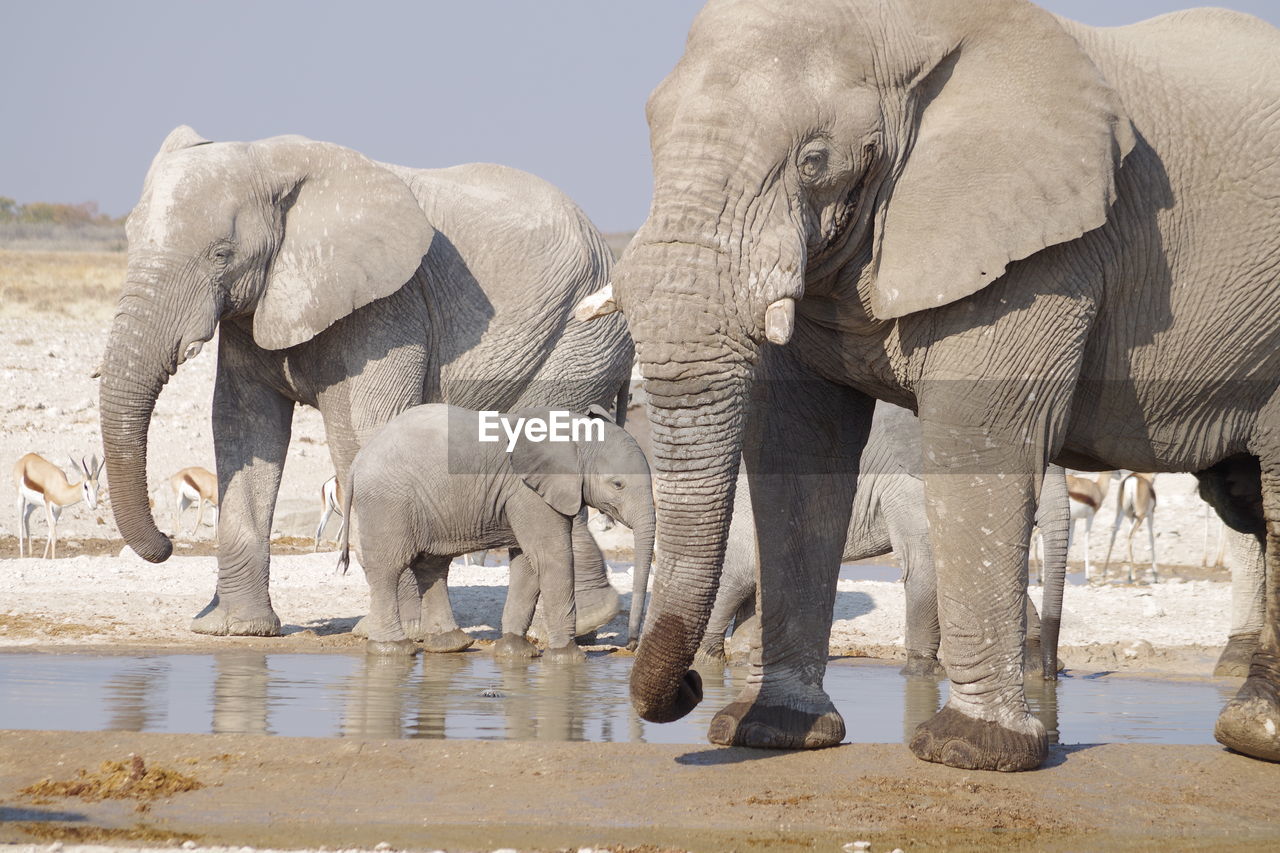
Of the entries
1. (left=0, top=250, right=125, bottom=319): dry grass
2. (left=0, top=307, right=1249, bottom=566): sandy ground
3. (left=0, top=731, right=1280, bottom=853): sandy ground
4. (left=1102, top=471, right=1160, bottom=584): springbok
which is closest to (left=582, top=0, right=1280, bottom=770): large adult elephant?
(left=0, top=731, right=1280, bottom=853): sandy ground

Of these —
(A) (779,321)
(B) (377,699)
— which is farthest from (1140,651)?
(A) (779,321)

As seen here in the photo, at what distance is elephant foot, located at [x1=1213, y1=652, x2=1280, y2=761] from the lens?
561 cm

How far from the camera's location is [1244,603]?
30.4 feet

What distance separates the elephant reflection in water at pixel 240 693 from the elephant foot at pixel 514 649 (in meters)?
1.35

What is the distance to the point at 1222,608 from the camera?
13727 millimetres

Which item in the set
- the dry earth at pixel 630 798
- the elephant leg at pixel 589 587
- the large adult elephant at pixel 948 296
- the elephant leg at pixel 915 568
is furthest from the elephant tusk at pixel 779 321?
the elephant leg at pixel 589 587

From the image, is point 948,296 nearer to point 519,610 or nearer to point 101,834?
point 101,834

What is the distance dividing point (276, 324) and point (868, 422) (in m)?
5.63

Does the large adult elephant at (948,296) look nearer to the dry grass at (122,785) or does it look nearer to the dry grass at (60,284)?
the dry grass at (122,785)

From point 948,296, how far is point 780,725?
158 cm

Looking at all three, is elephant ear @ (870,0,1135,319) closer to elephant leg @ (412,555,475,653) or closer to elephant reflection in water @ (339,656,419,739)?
elephant reflection in water @ (339,656,419,739)

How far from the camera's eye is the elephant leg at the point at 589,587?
11641 millimetres

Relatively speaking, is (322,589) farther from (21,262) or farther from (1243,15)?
(21,262)

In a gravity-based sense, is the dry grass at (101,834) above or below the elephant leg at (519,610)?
below
